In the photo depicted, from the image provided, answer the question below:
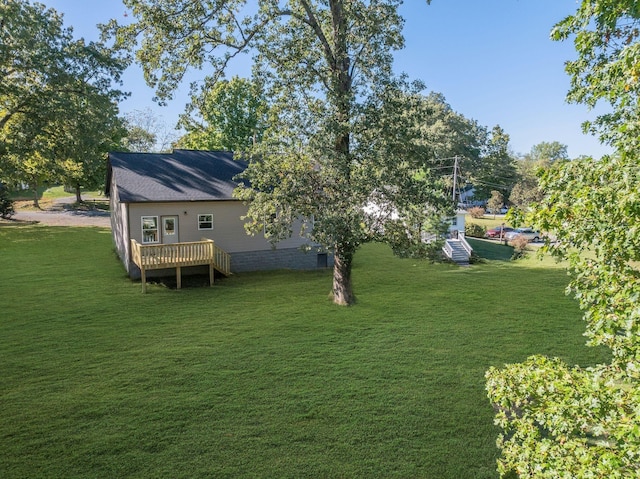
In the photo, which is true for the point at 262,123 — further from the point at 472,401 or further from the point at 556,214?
the point at 556,214

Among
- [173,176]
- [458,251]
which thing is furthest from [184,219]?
[458,251]

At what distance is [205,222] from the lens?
18875mm

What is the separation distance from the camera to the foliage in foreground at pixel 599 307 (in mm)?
2914

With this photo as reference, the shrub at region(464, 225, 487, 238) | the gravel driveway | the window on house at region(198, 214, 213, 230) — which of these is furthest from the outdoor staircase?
the gravel driveway

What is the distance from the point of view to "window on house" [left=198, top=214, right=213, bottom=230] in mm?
18797

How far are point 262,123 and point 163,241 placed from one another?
7.07 meters

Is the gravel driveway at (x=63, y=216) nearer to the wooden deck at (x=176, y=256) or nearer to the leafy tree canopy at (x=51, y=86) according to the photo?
the leafy tree canopy at (x=51, y=86)

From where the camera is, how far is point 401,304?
15500mm

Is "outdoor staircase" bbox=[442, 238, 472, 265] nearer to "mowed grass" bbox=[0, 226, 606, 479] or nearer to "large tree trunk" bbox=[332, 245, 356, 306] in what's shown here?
"mowed grass" bbox=[0, 226, 606, 479]

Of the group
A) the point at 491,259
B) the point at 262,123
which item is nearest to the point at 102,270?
the point at 262,123

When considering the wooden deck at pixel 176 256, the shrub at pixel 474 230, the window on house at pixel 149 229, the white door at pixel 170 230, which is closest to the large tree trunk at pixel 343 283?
the wooden deck at pixel 176 256

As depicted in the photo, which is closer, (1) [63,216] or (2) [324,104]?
(2) [324,104]

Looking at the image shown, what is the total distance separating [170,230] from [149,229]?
0.89 metres

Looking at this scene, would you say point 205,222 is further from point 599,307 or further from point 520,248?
point 520,248
